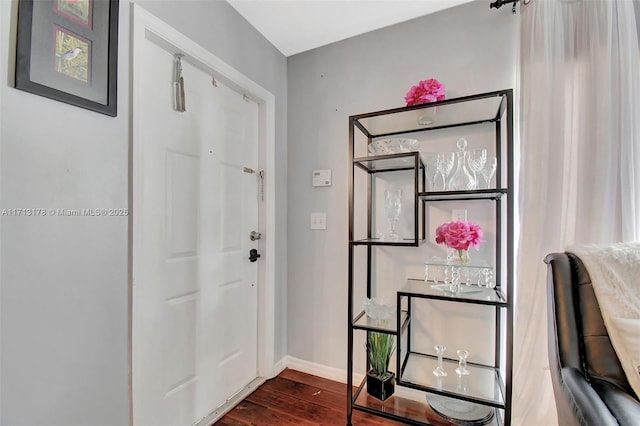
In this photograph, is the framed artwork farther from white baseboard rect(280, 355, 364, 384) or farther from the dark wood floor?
white baseboard rect(280, 355, 364, 384)

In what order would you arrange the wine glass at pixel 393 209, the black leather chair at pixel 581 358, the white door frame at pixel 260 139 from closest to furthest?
the black leather chair at pixel 581 358, the white door frame at pixel 260 139, the wine glass at pixel 393 209

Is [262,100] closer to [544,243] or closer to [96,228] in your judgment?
[96,228]

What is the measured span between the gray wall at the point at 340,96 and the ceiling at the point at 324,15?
64 mm

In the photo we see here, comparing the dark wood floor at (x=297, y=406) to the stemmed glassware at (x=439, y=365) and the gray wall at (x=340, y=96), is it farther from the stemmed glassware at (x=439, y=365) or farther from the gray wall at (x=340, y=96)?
the stemmed glassware at (x=439, y=365)

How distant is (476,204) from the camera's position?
1646 mm

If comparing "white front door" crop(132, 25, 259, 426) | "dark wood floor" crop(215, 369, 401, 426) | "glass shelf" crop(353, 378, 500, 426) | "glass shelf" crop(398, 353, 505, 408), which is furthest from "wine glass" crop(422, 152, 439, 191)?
"dark wood floor" crop(215, 369, 401, 426)

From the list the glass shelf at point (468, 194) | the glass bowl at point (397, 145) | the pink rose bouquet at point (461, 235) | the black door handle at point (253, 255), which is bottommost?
the black door handle at point (253, 255)

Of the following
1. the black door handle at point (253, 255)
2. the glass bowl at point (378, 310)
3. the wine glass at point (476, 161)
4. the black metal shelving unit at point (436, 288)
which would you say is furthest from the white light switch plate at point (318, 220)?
the wine glass at point (476, 161)

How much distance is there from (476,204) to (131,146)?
1.77 metres

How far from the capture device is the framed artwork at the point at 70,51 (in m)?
0.90

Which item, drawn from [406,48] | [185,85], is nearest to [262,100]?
[185,85]

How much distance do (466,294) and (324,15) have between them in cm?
183

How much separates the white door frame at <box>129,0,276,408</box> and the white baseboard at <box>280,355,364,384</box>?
0.61ft

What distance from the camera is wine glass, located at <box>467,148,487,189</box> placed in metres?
1.46
